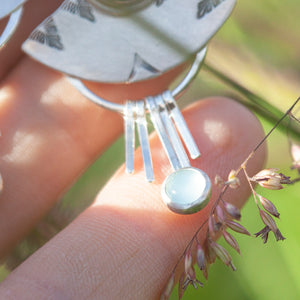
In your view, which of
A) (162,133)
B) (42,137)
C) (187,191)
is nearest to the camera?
(187,191)

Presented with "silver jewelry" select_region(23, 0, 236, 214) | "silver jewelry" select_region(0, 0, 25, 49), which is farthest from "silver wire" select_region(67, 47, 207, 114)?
"silver jewelry" select_region(0, 0, 25, 49)

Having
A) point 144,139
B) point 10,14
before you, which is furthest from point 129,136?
point 10,14

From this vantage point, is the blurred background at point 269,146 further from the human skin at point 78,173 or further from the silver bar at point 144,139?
the silver bar at point 144,139

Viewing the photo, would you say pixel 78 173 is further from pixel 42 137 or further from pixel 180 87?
pixel 180 87

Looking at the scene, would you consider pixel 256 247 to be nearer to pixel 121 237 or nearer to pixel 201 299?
pixel 201 299

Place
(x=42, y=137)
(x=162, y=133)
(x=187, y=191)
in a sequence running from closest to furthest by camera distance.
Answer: (x=187, y=191), (x=162, y=133), (x=42, y=137)

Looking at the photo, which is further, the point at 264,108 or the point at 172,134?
the point at 264,108

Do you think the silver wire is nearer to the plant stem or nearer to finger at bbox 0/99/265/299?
finger at bbox 0/99/265/299
